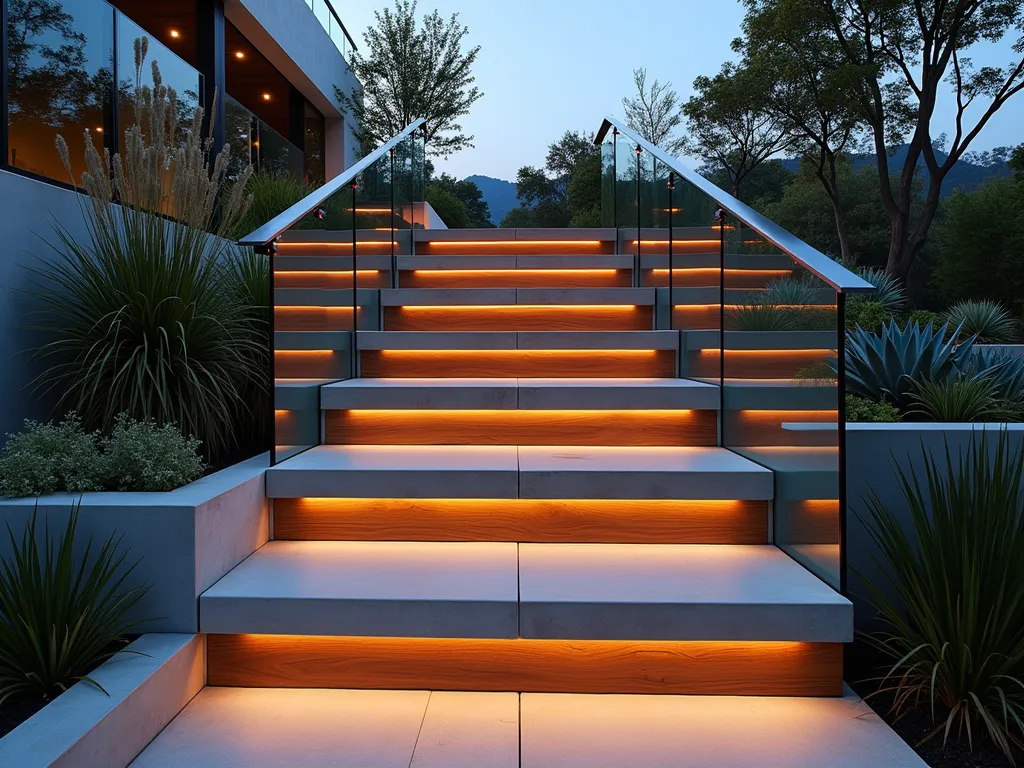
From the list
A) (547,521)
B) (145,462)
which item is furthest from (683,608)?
(145,462)

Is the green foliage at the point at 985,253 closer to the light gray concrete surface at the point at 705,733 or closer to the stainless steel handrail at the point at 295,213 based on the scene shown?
the stainless steel handrail at the point at 295,213

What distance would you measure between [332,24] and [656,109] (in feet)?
36.2

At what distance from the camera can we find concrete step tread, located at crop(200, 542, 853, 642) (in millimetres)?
2104

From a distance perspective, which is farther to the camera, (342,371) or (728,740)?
(342,371)

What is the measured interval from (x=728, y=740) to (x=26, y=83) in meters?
4.51

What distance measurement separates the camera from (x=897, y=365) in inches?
141

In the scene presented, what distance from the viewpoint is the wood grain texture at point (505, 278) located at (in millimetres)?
5020

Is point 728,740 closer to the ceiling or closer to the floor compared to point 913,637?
closer to the floor

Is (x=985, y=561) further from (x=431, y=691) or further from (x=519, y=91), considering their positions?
(x=519, y=91)

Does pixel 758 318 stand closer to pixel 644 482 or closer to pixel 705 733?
pixel 644 482

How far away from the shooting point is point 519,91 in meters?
43.7

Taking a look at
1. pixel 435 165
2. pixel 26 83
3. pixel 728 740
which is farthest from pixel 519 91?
pixel 728 740

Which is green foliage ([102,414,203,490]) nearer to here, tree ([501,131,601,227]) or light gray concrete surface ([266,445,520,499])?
light gray concrete surface ([266,445,520,499])

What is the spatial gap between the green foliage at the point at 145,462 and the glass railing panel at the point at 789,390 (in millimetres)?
2105
